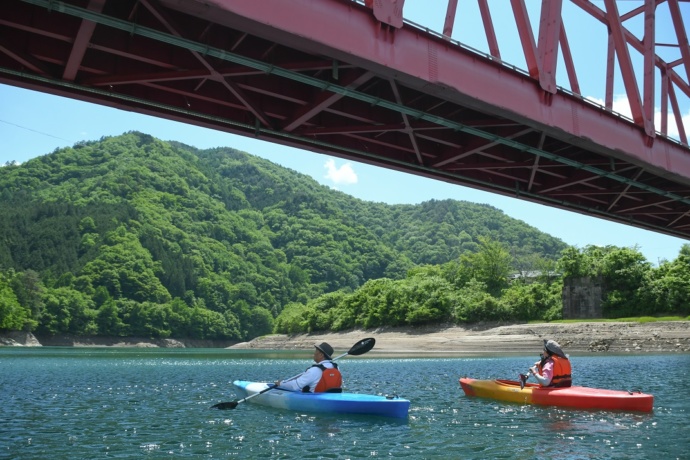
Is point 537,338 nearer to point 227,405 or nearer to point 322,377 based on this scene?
point 322,377

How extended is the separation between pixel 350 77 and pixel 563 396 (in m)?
10.4

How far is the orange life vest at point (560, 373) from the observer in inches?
710

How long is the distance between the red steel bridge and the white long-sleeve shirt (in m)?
5.85

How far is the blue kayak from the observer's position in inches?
604

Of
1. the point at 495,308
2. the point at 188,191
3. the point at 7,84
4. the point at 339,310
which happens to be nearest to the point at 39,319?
the point at 339,310

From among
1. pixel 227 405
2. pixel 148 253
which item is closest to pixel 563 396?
pixel 227 405

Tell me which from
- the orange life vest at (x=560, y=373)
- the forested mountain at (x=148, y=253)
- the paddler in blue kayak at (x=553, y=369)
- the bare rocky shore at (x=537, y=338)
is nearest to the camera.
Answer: the paddler in blue kayak at (x=553, y=369)

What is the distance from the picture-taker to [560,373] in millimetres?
18156

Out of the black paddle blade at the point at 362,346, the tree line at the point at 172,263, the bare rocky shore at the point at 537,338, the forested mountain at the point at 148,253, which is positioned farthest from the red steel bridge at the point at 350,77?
the forested mountain at the point at 148,253

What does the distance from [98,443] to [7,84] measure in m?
7.34

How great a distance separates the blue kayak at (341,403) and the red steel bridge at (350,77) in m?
6.58

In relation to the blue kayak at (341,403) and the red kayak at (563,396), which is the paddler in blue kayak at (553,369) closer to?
the red kayak at (563,396)

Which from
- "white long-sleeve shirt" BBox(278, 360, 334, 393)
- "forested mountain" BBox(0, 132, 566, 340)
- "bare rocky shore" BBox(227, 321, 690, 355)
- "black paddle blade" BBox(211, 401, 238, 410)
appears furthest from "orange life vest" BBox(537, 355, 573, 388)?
"forested mountain" BBox(0, 132, 566, 340)

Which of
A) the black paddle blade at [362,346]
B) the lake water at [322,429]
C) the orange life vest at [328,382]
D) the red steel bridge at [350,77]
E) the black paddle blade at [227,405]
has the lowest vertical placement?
the lake water at [322,429]
